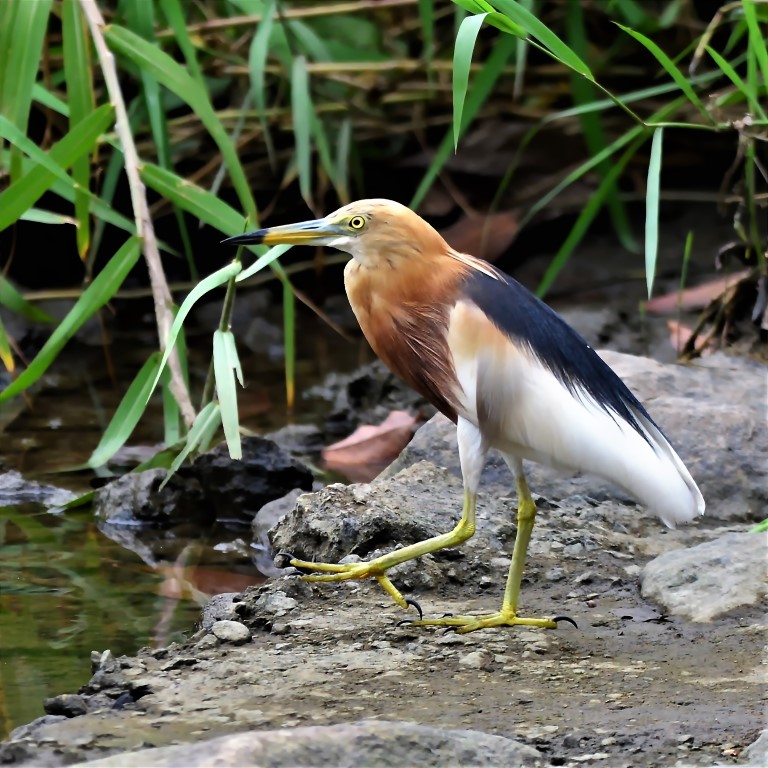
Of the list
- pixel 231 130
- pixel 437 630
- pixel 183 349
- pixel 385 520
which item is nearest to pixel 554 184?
pixel 231 130

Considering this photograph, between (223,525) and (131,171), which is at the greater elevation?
(131,171)

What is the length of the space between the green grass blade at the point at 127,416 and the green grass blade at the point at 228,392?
54cm

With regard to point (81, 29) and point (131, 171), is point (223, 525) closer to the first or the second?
point (131, 171)

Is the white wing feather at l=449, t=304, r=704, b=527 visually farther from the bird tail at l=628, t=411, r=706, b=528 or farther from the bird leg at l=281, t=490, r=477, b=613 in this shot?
the bird leg at l=281, t=490, r=477, b=613

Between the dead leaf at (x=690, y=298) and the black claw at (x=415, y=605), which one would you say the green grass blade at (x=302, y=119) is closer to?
the dead leaf at (x=690, y=298)

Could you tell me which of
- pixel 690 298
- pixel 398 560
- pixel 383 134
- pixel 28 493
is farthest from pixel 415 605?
pixel 383 134

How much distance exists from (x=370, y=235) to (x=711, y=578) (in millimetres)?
1138

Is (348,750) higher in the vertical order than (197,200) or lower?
lower

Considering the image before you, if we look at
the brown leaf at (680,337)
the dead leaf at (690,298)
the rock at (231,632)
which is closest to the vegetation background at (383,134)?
the dead leaf at (690,298)

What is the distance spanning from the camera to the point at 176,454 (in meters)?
4.59

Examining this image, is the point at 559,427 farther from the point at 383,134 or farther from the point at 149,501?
the point at 383,134

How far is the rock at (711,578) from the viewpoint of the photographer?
3178 mm

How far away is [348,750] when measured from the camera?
85.9 inches

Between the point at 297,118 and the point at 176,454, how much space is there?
1649 mm
